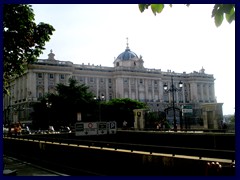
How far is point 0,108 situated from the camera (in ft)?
15.2

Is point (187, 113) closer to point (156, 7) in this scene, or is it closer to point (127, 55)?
point (156, 7)

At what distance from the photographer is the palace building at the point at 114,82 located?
80.3 metres

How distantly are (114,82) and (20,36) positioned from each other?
85105 millimetres

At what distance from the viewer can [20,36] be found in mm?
11477

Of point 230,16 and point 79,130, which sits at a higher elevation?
point 230,16

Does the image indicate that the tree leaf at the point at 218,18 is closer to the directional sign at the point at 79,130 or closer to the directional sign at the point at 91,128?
the directional sign at the point at 91,128

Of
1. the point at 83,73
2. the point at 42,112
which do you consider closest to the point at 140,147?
the point at 42,112

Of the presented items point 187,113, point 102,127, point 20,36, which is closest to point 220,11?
point 20,36

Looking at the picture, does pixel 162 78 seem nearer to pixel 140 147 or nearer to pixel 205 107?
Result: pixel 205 107

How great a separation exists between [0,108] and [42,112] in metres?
50.9

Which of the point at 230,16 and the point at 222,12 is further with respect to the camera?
the point at 230,16

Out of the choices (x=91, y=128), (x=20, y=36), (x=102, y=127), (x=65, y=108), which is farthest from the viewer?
(x=65, y=108)

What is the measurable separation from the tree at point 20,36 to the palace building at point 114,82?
183ft

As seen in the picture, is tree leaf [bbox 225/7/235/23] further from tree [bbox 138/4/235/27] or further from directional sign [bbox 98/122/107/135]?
directional sign [bbox 98/122/107/135]
